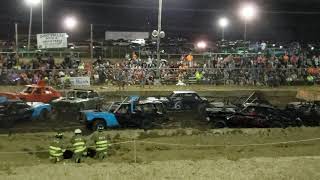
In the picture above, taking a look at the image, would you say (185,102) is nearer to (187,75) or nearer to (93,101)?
(93,101)

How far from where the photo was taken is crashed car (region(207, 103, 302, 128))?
24.8 metres

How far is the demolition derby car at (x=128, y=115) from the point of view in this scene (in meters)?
23.4

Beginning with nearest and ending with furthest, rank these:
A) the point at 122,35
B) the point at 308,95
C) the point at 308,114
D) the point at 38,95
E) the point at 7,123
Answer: the point at 7,123
the point at 308,114
the point at 38,95
the point at 308,95
the point at 122,35

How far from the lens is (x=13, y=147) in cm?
2067

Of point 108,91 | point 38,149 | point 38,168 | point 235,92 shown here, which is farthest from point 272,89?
point 38,168

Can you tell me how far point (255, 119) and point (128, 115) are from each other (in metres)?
6.28

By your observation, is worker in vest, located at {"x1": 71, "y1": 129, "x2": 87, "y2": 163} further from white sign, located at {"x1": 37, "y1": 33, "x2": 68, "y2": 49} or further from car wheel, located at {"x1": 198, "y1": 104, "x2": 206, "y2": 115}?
white sign, located at {"x1": 37, "y1": 33, "x2": 68, "y2": 49}

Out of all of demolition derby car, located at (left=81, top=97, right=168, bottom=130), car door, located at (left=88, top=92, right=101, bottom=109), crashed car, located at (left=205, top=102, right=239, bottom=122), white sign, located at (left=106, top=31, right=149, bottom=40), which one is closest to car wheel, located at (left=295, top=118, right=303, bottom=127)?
crashed car, located at (left=205, top=102, right=239, bottom=122)

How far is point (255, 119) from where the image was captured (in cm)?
2506

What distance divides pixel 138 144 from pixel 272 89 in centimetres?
1893

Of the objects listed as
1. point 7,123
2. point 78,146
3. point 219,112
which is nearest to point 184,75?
point 219,112

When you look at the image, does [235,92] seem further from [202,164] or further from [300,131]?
[202,164]

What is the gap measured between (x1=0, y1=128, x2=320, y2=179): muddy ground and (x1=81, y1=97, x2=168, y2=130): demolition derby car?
30.5 inches

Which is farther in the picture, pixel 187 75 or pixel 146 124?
pixel 187 75
